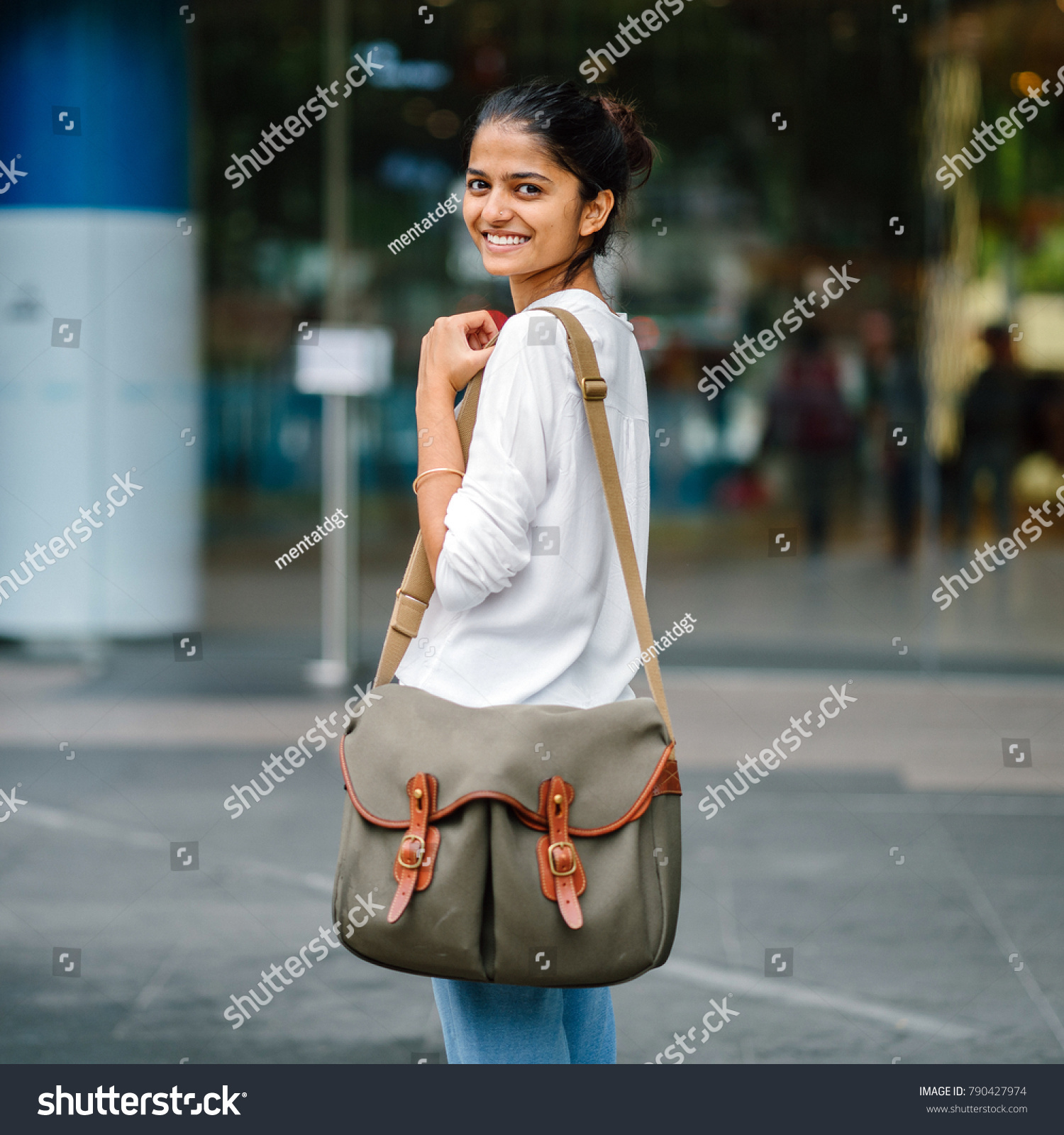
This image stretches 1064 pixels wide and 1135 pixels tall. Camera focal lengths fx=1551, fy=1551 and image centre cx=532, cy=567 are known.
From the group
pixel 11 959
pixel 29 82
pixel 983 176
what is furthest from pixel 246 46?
pixel 11 959

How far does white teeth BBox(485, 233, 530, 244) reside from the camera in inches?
85.7

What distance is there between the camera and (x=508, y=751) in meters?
1.99

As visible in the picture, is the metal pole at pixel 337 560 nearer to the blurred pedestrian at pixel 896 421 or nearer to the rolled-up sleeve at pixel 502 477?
the blurred pedestrian at pixel 896 421

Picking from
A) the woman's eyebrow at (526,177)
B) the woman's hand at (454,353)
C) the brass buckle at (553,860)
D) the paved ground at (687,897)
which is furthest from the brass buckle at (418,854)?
the paved ground at (687,897)

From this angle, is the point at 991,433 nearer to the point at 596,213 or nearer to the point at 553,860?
Result: the point at 596,213

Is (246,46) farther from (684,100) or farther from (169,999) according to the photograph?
(169,999)

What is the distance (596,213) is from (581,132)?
114 millimetres

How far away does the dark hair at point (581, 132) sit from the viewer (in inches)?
85.1

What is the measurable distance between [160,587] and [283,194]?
4.74 meters

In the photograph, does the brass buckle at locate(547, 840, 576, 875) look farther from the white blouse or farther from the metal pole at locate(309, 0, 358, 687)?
the metal pole at locate(309, 0, 358, 687)

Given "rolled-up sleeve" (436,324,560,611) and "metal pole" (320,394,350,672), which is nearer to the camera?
"rolled-up sleeve" (436,324,560,611)

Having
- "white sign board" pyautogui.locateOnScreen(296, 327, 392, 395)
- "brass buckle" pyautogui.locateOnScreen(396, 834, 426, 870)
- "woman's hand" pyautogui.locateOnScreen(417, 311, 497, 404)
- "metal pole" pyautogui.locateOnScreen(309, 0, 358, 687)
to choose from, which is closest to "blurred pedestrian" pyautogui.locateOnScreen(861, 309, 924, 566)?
"metal pole" pyautogui.locateOnScreen(309, 0, 358, 687)

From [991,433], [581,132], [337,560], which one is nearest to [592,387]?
[581,132]

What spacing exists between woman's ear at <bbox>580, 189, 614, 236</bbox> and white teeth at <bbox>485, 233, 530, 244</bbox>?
9cm
